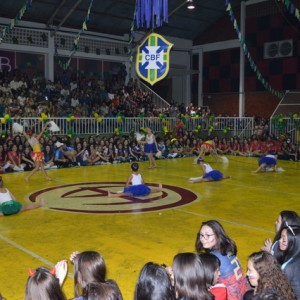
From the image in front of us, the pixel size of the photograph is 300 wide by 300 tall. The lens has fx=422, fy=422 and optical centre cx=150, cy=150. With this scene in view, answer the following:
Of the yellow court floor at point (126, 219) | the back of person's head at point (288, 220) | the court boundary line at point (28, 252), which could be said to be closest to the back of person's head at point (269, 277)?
the back of person's head at point (288, 220)

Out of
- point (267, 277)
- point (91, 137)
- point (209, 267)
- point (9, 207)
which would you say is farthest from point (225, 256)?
point (91, 137)

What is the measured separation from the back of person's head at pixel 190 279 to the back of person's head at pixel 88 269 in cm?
56

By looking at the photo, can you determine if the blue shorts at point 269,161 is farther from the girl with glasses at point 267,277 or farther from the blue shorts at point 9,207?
the girl with glasses at point 267,277

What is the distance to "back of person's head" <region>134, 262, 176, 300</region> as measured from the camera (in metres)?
2.49

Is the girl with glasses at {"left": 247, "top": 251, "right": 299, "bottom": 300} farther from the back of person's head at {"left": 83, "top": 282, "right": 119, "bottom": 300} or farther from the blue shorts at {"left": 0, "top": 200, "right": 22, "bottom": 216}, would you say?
the blue shorts at {"left": 0, "top": 200, "right": 22, "bottom": 216}

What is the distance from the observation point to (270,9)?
949 inches

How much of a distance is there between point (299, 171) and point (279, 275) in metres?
11.5

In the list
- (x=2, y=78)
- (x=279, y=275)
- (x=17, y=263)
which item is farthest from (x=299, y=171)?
(x=2, y=78)

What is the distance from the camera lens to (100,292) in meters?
2.55

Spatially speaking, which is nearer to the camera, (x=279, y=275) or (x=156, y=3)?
(x=279, y=275)

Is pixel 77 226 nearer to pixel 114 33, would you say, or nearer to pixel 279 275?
pixel 279 275

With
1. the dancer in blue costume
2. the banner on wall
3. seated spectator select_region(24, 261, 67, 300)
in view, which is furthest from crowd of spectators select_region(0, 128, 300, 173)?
seated spectator select_region(24, 261, 67, 300)

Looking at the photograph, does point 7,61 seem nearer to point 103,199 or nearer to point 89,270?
point 103,199

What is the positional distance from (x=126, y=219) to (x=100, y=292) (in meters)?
4.79
